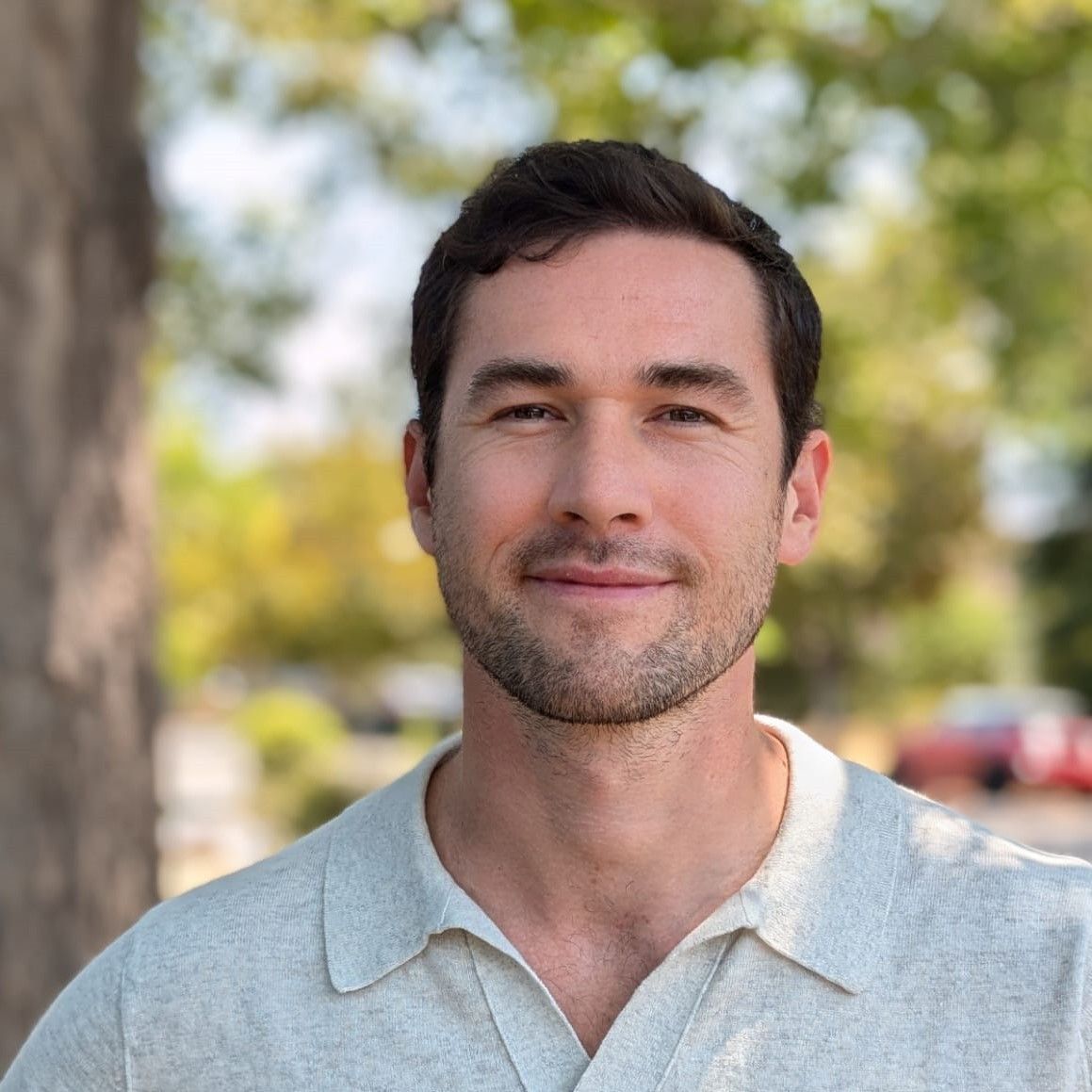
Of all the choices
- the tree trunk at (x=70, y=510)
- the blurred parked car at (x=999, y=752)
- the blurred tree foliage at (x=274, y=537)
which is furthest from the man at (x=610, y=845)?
the blurred tree foliage at (x=274, y=537)

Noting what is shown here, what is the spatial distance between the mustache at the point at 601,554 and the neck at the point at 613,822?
0.62 ft

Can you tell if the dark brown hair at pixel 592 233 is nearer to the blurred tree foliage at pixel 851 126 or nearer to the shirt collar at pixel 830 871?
the shirt collar at pixel 830 871

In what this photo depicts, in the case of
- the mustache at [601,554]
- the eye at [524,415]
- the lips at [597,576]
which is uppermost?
the eye at [524,415]

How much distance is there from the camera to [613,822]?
2.37 metres

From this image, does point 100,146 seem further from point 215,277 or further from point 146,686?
point 215,277

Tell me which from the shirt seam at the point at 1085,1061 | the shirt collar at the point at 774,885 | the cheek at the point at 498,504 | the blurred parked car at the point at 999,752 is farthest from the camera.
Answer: the blurred parked car at the point at 999,752

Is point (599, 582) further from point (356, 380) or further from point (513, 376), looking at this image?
point (356, 380)

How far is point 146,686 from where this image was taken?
588 cm

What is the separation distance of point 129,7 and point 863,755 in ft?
70.1

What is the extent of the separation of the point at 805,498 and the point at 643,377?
44 centimetres

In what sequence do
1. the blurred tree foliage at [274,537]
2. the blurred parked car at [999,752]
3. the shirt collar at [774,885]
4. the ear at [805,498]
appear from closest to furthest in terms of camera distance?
the shirt collar at [774,885], the ear at [805,498], the blurred parked car at [999,752], the blurred tree foliage at [274,537]

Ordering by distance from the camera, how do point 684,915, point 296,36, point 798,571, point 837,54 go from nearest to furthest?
point 684,915 → point 837,54 → point 296,36 → point 798,571

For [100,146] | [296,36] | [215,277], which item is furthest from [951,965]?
[215,277]

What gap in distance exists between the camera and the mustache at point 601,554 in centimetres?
228
